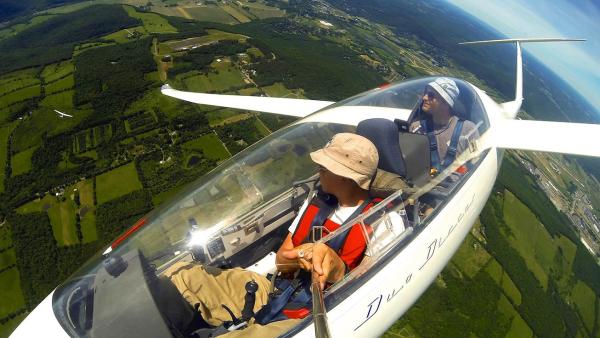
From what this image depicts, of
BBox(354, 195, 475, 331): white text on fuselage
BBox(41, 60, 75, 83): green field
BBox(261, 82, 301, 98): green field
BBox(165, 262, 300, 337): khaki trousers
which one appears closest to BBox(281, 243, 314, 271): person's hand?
BBox(165, 262, 300, 337): khaki trousers

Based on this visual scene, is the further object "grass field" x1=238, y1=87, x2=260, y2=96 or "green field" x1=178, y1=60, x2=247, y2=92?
"green field" x1=178, y1=60, x2=247, y2=92

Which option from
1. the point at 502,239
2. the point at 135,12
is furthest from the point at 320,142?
the point at 135,12

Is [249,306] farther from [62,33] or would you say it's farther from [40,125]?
[62,33]

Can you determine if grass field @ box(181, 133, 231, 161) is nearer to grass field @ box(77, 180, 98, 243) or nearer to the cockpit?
grass field @ box(77, 180, 98, 243)

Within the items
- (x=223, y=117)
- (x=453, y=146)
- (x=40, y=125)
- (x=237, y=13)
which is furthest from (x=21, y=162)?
(x=237, y=13)

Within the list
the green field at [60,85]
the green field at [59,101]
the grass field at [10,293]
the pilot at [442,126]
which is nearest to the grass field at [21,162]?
the green field at [59,101]

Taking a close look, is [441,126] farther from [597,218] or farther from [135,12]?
[135,12]
